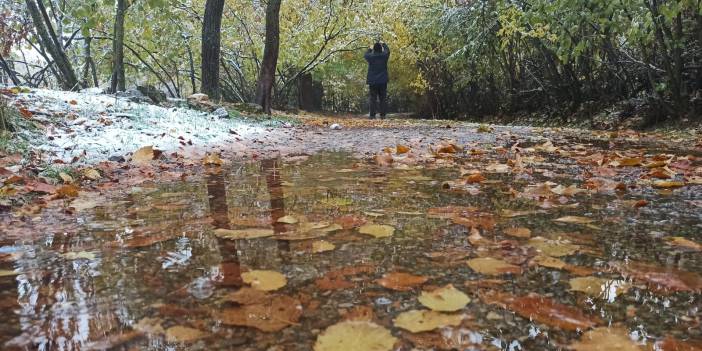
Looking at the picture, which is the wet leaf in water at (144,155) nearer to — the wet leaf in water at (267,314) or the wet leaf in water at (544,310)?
the wet leaf in water at (267,314)

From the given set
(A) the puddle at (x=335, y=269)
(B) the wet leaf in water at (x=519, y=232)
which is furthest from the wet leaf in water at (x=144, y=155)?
(B) the wet leaf in water at (x=519, y=232)

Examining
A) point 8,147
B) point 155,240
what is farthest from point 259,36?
point 155,240

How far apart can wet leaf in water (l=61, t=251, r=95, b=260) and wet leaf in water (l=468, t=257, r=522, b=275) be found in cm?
97

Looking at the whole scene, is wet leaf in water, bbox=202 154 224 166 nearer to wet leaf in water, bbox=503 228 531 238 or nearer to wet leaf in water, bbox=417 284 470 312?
wet leaf in water, bbox=503 228 531 238

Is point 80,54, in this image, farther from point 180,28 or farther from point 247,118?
point 247,118

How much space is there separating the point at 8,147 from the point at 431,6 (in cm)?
1082

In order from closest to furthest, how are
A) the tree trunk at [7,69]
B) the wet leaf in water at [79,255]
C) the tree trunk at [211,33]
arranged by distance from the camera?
the wet leaf in water at [79,255] → the tree trunk at [211,33] → the tree trunk at [7,69]

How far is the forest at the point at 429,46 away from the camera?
5801 millimetres

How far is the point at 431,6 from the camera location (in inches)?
470

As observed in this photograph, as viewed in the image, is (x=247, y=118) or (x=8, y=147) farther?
(x=247, y=118)

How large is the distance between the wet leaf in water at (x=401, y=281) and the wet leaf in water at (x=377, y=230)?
12.7 inches

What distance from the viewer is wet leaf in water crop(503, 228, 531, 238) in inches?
54.5

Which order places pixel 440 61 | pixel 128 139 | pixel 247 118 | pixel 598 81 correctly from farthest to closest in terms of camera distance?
1. pixel 440 61
2. pixel 598 81
3. pixel 247 118
4. pixel 128 139

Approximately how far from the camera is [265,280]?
1048mm
